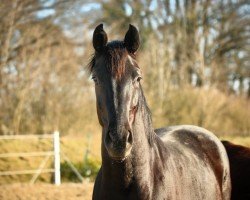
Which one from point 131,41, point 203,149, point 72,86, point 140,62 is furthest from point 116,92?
point 140,62

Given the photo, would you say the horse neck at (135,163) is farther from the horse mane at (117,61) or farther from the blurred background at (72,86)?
the blurred background at (72,86)

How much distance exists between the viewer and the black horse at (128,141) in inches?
110

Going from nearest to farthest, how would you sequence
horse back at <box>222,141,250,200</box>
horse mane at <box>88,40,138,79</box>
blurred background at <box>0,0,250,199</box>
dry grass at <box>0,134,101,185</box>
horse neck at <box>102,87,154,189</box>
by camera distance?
horse mane at <box>88,40,138,79</box> → horse neck at <box>102,87,154,189</box> → horse back at <box>222,141,250,200</box> → dry grass at <box>0,134,101,185</box> → blurred background at <box>0,0,250,199</box>

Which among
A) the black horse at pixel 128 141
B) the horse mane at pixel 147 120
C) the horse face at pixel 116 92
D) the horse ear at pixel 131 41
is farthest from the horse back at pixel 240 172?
the horse ear at pixel 131 41

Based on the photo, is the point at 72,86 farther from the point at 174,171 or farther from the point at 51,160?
the point at 174,171

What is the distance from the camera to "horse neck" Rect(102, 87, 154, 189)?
315cm

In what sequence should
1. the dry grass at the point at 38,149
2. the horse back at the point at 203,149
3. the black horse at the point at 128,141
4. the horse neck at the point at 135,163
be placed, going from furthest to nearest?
1. the dry grass at the point at 38,149
2. the horse back at the point at 203,149
3. the horse neck at the point at 135,163
4. the black horse at the point at 128,141

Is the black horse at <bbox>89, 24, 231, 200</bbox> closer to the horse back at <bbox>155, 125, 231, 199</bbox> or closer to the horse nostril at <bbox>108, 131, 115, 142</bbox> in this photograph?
the horse nostril at <bbox>108, 131, 115, 142</bbox>

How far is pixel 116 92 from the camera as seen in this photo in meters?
2.89

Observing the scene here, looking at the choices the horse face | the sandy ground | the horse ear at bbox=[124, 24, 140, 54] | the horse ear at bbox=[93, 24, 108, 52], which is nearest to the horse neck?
the horse face

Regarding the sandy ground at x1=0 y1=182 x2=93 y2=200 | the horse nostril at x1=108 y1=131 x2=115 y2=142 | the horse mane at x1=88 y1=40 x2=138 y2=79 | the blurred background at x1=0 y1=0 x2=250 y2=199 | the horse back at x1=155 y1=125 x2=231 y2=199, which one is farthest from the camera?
the blurred background at x1=0 y1=0 x2=250 y2=199

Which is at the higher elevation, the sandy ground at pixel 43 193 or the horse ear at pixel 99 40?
the horse ear at pixel 99 40

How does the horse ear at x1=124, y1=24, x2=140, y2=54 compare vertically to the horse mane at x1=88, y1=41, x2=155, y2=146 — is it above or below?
above

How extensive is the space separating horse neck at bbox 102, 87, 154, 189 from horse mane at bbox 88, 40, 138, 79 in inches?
15.8
